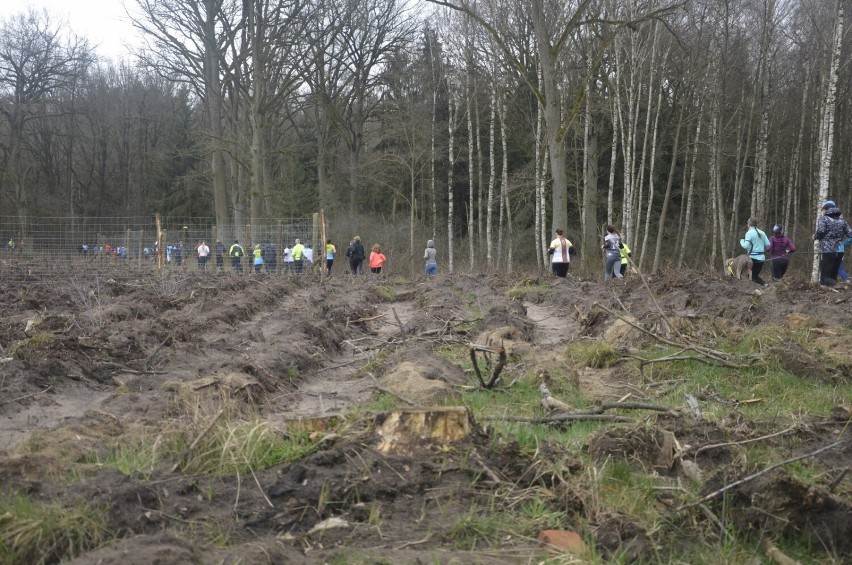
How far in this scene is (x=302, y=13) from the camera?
2936 cm

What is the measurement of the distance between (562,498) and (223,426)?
6.63 ft

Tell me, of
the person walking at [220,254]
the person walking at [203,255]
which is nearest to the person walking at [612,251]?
the person walking at [220,254]

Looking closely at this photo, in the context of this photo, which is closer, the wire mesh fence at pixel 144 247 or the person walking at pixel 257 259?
the wire mesh fence at pixel 144 247

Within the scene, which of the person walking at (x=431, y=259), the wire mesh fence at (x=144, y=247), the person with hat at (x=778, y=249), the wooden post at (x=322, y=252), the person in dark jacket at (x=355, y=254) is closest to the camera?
the person with hat at (x=778, y=249)

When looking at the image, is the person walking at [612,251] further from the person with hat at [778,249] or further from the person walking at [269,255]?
the person walking at [269,255]

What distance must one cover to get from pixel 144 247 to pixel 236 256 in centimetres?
326

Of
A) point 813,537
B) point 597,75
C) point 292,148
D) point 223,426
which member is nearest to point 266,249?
point 292,148

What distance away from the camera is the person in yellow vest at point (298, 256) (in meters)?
24.7

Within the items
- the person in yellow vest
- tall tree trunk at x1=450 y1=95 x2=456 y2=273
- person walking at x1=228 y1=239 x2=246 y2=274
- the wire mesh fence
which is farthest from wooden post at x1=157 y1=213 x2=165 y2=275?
tall tree trunk at x1=450 y1=95 x2=456 y2=273

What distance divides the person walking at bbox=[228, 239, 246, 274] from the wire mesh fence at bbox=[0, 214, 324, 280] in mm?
40

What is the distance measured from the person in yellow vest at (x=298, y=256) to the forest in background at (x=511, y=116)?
325 centimetres

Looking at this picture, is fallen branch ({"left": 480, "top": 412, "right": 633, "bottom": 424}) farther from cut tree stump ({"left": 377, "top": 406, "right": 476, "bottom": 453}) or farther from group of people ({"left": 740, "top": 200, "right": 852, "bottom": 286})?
group of people ({"left": 740, "top": 200, "right": 852, "bottom": 286})

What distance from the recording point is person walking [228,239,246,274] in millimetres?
24234

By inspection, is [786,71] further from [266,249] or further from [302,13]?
[266,249]
